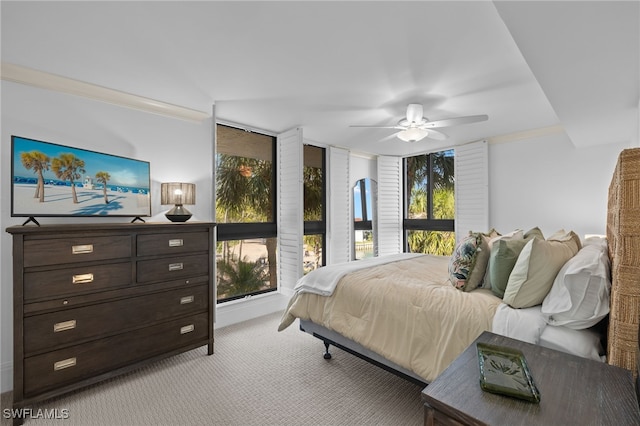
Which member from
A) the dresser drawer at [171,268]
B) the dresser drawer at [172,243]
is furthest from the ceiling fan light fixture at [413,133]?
the dresser drawer at [171,268]

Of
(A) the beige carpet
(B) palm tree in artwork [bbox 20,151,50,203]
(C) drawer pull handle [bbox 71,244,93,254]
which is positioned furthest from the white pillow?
(B) palm tree in artwork [bbox 20,151,50,203]

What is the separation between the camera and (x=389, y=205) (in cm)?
536

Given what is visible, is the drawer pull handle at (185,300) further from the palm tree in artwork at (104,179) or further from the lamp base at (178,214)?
the palm tree in artwork at (104,179)

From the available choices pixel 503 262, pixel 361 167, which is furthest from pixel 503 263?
pixel 361 167

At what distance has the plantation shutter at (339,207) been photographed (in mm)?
4727

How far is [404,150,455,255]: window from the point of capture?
4863 millimetres

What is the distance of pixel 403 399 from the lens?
80.2 inches

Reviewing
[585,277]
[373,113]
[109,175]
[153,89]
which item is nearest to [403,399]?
[585,277]

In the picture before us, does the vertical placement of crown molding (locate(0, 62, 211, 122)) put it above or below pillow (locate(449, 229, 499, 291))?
above

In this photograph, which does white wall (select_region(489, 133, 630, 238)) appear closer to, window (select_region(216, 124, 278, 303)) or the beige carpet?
the beige carpet

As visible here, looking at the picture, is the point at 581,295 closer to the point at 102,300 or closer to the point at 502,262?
the point at 502,262

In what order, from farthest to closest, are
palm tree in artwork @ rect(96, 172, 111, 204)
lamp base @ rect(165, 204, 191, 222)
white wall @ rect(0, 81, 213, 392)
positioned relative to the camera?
lamp base @ rect(165, 204, 191, 222) → palm tree in artwork @ rect(96, 172, 111, 204) → white wall @ rect(0, 81, 213, 392)

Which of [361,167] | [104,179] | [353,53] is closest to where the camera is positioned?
[353,53]

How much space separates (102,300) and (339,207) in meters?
3.42
